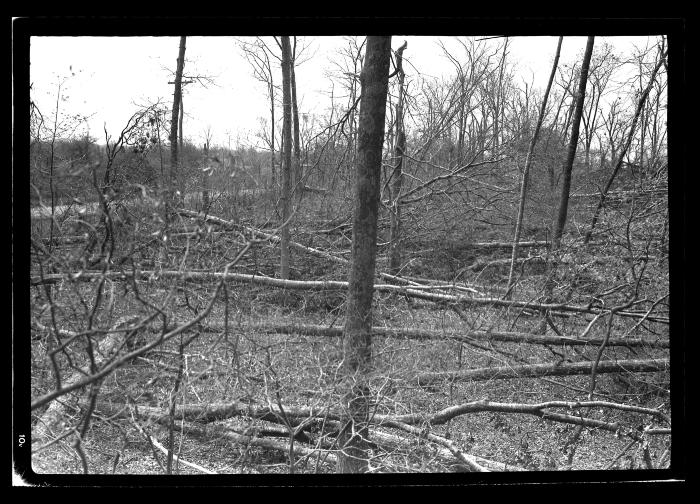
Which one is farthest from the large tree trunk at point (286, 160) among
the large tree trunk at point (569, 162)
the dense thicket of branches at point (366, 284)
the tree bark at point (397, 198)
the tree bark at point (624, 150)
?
the tree bark at point (624, 150)

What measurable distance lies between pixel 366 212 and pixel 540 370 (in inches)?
61.1

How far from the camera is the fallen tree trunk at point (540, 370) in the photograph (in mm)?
3119

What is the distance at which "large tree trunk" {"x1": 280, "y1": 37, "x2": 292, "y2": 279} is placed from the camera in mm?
3137

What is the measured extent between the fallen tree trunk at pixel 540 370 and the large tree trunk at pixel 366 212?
37 cm

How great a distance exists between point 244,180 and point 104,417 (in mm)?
1296

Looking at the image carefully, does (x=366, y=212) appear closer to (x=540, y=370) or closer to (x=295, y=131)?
(x=295, y=131)

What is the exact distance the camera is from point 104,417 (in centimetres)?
226

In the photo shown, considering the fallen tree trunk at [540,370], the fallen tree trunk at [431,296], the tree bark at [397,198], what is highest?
the tree bark at [397,198]

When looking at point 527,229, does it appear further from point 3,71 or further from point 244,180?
point 3,71

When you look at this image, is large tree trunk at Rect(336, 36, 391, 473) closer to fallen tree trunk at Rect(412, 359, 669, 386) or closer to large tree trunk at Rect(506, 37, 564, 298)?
fallen tree trunk at Rect(412, 359, 669, 386)

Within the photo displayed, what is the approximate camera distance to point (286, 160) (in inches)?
129

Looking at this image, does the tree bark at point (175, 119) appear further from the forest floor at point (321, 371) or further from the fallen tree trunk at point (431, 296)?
the fallen tree trunk at point (431, 296)

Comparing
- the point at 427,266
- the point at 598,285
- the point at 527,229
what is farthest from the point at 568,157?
the point at 427,266

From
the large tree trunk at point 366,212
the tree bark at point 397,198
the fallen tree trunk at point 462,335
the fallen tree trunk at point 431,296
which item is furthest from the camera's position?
the tree bark at point 397,198
